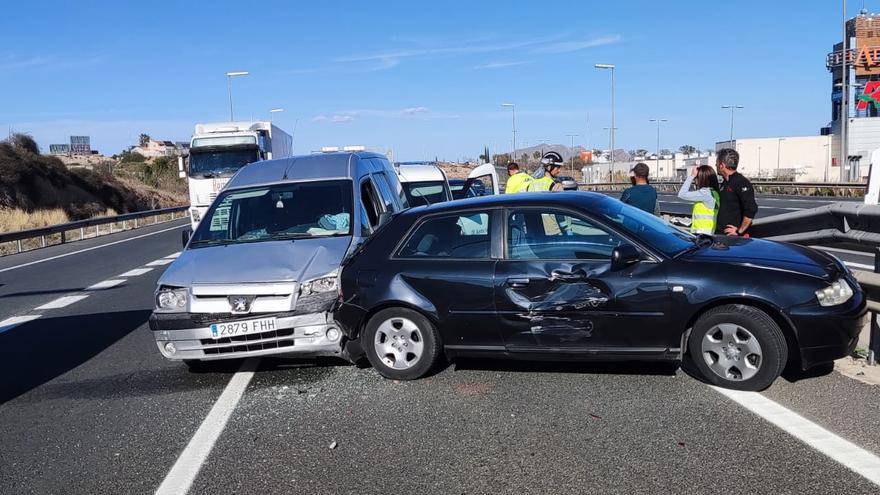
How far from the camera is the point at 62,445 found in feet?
17.1

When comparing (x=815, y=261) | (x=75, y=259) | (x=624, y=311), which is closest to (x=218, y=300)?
(x=624, y=311)

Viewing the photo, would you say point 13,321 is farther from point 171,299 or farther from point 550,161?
point 550,161

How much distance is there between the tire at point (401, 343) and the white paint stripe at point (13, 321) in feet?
18.5

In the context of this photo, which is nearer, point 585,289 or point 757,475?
point 757,475

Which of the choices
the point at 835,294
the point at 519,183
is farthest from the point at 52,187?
the point at 835,294

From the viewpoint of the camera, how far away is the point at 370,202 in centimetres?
859

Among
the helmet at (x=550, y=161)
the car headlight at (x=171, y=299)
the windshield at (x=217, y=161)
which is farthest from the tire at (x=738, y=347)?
the windshield at (x=217, y=161)

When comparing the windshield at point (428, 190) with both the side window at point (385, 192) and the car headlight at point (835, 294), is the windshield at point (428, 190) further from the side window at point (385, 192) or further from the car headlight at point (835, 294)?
the car headlight at point (835, 294)

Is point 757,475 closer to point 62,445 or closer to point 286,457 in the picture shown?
point 286,457

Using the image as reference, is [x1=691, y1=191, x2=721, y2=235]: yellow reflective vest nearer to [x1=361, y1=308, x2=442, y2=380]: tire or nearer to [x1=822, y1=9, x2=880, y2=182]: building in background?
[x1=361, y1=308, x2=442, y2=380]: tire

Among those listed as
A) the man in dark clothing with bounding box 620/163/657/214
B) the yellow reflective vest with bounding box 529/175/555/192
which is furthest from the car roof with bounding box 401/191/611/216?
the yellow reflective vest with bounding box 529/175/555/192

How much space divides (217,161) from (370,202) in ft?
47.1

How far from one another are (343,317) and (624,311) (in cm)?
223

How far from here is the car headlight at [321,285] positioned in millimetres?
6427
